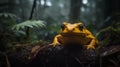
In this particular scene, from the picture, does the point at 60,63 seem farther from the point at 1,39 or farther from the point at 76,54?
the point at 1,39

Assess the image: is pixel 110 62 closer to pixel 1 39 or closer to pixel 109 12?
pixel 1 39

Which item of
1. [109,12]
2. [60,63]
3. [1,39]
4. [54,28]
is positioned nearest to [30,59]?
[60,63]

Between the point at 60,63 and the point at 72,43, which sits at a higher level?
the point at 72,43

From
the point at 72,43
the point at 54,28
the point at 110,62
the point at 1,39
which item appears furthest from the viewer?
the point at 54,28

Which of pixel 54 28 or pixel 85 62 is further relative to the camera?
pixel 54 28

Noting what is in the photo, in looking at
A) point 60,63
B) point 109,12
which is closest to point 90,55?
point 60,63

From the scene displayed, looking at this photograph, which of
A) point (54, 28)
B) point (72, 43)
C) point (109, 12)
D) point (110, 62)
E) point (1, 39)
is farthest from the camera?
point (109, 12)

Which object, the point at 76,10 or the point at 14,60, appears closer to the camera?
the point at 14,60

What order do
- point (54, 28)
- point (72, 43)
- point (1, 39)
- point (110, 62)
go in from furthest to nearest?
point (54, 28)
point (1, 39)
point (72, 43)
point (110, 62)

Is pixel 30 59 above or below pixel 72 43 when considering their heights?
below
